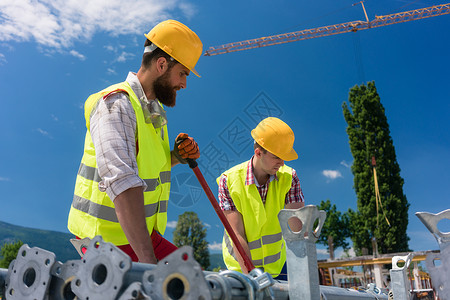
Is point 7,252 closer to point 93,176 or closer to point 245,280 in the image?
point 93,176

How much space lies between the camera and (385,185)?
26.0 metres

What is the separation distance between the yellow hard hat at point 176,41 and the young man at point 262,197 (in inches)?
62.9

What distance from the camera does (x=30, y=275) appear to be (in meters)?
1.62

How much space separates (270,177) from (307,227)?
3028 millimetres

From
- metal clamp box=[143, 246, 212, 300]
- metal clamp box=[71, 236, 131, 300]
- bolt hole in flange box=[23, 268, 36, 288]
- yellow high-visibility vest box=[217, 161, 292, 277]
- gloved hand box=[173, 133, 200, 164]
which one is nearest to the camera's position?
metal clamp box=[143, 246, 212, 300]

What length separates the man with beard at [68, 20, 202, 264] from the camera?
2.41m

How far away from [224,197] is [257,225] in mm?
458

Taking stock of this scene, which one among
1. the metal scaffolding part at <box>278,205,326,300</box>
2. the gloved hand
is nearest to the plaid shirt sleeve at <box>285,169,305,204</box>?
the gloved hand

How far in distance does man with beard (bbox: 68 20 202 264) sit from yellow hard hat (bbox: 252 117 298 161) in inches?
44.6

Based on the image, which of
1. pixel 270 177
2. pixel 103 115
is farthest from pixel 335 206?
pixel 103 115

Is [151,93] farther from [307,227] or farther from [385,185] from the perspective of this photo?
[385,185]

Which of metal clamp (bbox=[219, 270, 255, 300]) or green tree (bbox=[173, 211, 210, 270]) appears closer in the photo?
Answer: metal clamp (bbox=[219, 270, 255, 300])

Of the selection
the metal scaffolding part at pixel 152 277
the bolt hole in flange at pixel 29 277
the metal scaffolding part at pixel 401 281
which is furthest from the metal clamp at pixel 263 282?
the metal scaffolding part at pixel 401 281

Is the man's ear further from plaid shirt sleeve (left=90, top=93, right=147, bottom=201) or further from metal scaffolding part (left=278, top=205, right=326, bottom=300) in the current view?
metal scaffolding part (left=278, top=205, right=326, bottom=300)
